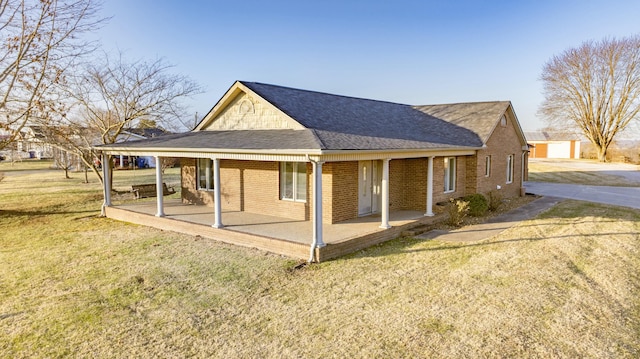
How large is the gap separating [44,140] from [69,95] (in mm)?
2571

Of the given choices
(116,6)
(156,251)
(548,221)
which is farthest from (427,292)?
(116,6)

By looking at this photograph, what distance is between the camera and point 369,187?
14742 millimetres

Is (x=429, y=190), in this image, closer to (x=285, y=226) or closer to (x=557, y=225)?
(x=557, y=225)

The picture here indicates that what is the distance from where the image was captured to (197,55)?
23.2m

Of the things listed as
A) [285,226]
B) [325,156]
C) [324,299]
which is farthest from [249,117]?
[324,299]

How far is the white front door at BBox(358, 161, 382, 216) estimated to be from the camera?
14265 millimetres

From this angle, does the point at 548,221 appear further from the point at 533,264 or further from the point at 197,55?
the point at 197,55

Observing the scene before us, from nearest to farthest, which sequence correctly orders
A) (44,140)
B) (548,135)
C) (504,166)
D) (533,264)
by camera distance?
1. (533,264)
2. (44,140)
3. (504,166)
4. (548,135)

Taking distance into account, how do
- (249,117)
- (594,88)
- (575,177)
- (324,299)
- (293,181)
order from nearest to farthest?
(324,299)
(293,181)
(249,117)
(575,177)
(594,88)

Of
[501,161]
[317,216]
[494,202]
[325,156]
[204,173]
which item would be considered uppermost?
[325,156]

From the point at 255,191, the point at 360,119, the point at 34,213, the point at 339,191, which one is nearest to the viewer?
the point at 339,191

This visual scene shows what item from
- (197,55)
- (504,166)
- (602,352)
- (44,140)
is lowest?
(602,352)

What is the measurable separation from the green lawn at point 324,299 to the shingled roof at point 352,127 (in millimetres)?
→ 3246

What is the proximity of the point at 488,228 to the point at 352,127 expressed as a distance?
6.00 meters
